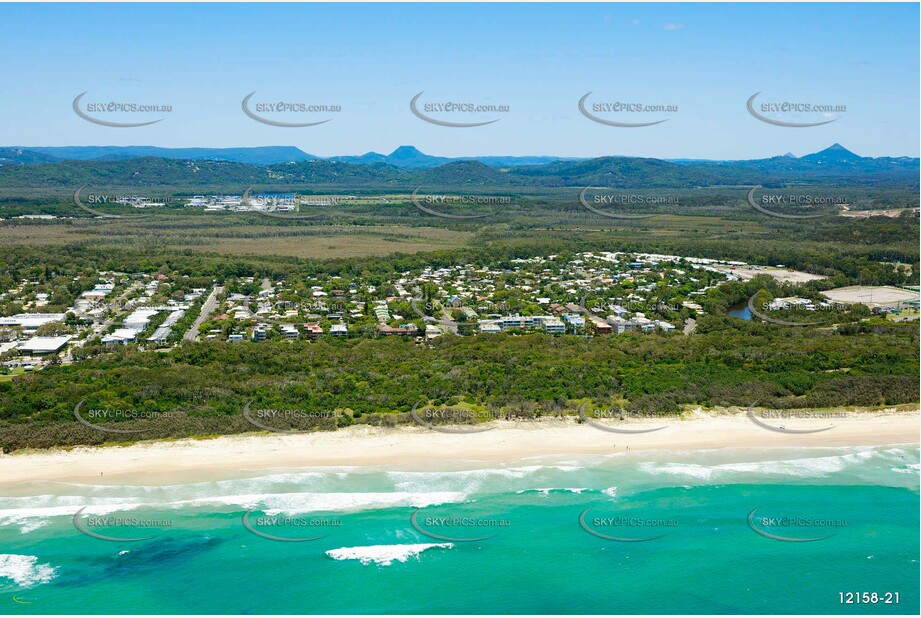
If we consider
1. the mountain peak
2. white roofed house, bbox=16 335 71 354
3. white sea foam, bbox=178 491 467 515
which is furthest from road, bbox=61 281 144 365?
the mountain peak

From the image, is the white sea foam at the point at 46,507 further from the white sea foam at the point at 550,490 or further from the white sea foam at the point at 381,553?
the white sea foam at the point at 550,490

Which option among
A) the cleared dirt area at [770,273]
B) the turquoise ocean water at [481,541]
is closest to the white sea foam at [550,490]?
the turquoise ocean water at [481,541]

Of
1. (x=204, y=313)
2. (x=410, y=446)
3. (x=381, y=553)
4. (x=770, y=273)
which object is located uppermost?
(x=770, y=273)

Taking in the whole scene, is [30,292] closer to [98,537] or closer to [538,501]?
[98,537]

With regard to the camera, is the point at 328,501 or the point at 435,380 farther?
the point at 435,380

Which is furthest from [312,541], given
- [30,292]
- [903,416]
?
[30,292]

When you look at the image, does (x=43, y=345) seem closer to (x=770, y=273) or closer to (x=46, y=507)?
(x=46, y=507)

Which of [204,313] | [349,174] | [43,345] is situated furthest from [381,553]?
[349,174]
